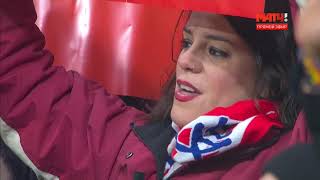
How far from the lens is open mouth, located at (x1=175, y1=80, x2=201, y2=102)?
3.39 feet

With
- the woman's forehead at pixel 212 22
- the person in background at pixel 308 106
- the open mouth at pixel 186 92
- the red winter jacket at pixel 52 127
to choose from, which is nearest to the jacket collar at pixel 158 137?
the red winter jacket at pixel 52 127

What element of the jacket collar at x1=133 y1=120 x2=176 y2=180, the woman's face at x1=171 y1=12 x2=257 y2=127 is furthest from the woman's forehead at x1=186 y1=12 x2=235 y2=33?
the jacket collar at x1=133 y1=120 x2=176 y2=180

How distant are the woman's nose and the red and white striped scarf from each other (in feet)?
0.28

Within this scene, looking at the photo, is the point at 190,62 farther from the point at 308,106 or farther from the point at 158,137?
the point at 308,106

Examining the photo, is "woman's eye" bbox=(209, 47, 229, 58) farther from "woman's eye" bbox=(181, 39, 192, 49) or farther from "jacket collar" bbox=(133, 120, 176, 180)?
"jacket collar" bbox=(133, 120, 176, 180)

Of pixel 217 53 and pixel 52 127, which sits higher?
pixel 217 53

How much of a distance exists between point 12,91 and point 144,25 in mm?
381

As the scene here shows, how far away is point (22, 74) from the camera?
1.13 m

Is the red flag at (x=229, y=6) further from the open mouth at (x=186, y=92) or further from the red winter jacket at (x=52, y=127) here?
the red winter jacket at (x=52, y=127)

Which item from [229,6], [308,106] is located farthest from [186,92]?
[308,106]

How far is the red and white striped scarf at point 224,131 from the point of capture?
948 millimetres

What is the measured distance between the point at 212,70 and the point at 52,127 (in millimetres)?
346

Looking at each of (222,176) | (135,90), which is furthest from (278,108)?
(135,90)

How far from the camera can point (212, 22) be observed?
1.03m
